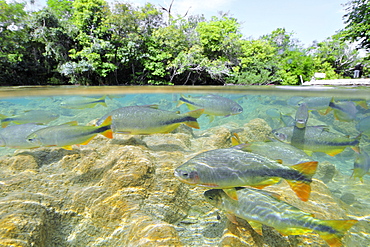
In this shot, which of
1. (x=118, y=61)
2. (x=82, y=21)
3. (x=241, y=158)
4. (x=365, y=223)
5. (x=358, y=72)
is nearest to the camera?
(x=241, y=158)

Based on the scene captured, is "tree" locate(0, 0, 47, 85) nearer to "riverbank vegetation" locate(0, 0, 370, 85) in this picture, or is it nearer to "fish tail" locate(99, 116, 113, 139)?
"riverbank vegetation" locate(0, 0, 370, 85)

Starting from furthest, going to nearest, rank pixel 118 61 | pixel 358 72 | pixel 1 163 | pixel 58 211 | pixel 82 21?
1. pixel 358 72
2. pixel 118 61
3. pixel 82 21
4. pixel 1 163
5. pixel 58 211

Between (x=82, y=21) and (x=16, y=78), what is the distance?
9479 millimetres

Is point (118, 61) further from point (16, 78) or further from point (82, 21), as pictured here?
point (16, 78)

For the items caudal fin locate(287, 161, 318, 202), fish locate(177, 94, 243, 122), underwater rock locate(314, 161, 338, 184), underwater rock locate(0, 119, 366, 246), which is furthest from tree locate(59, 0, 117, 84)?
caudal fin locate(287, 161, 318, 202)

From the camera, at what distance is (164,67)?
22.7 meters

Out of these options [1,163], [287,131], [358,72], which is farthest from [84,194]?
[358,72]

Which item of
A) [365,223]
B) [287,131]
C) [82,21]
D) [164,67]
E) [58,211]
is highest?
[82,21]

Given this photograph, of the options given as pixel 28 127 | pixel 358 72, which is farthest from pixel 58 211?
pixel 358 72

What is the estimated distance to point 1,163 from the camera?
3.28m

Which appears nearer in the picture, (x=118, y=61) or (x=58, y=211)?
(x=58, y=211)

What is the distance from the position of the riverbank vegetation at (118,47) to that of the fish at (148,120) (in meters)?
18.6

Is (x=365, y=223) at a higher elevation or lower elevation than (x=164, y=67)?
lower

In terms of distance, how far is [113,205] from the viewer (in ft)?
7.85
